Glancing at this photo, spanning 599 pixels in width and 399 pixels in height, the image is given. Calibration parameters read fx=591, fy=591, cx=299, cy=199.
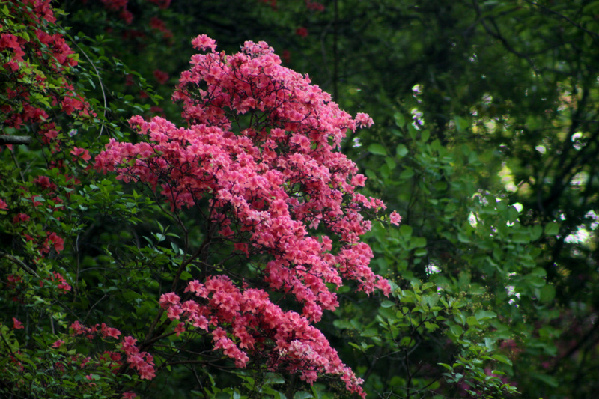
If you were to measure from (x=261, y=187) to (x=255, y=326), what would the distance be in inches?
22.4

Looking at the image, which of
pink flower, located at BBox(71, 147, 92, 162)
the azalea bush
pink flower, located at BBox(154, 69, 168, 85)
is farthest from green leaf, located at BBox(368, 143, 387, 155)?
pink flower, located at BBox(71, 147, 92, 162)

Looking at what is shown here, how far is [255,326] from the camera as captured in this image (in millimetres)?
2371

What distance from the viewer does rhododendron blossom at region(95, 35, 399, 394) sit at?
7.35 ft

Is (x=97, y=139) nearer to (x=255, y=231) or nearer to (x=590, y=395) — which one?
(x=255, y=231)

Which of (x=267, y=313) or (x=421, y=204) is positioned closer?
(x=267, y=313)

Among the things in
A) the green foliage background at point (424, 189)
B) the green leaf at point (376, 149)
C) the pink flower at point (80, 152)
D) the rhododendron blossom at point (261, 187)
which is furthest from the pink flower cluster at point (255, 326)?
the green leaf at point (376, 149)

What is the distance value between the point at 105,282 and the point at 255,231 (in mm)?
1255

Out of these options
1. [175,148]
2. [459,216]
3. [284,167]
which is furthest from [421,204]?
[175,148]

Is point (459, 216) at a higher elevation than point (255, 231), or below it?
higher

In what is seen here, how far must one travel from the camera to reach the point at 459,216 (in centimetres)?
426

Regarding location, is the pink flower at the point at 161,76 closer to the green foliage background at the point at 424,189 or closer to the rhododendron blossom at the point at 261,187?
the green foliage background at the point at 424,189

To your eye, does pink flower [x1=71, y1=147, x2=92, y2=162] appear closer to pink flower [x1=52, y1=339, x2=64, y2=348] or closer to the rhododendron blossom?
the rhododendron blossom

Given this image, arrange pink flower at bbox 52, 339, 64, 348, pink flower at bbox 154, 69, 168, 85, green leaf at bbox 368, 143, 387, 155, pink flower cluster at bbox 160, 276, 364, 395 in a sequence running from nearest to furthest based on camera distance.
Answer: pink flower cluster at bbox 160, 276, 364, 395
pink flower at bbox 52, 339, 64, 348
green leaf at bbox 368, 143, 387, 155
pink flower at bbox 154, 69, 168, 85

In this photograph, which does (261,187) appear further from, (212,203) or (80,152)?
(80,152)
